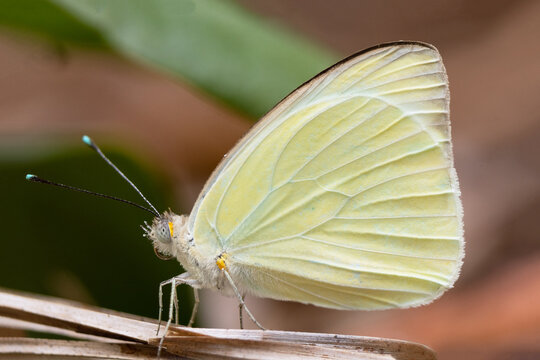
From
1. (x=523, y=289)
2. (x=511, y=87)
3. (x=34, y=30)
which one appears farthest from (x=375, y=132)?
(x=511, y=87)

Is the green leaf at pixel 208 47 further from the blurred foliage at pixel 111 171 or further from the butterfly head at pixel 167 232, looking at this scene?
the butterfly head at pixel 167 232

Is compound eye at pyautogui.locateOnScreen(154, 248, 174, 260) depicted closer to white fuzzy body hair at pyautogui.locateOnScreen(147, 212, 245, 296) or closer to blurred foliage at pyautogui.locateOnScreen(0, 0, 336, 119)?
white fuzzy body hair at pyautogui.locateOnScreen(147, 212, 245, 296)

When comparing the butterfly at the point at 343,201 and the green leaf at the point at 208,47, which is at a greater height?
the green leaf at the point at 208,47

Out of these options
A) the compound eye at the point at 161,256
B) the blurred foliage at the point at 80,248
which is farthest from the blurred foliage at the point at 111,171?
the compound eye at the point at 161,256

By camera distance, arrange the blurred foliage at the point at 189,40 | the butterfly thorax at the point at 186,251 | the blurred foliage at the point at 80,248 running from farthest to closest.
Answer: the blurred foliage at the point at 80,248
the blurred foliage at the point at 189,40
the butterfly thorax at the point at 186,251

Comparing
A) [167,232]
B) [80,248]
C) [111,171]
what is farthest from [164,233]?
[80,248]

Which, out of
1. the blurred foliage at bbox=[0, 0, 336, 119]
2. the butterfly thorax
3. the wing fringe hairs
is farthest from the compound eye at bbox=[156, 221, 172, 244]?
the blurred foliage at bbox=[0, 0, 336, 119]
